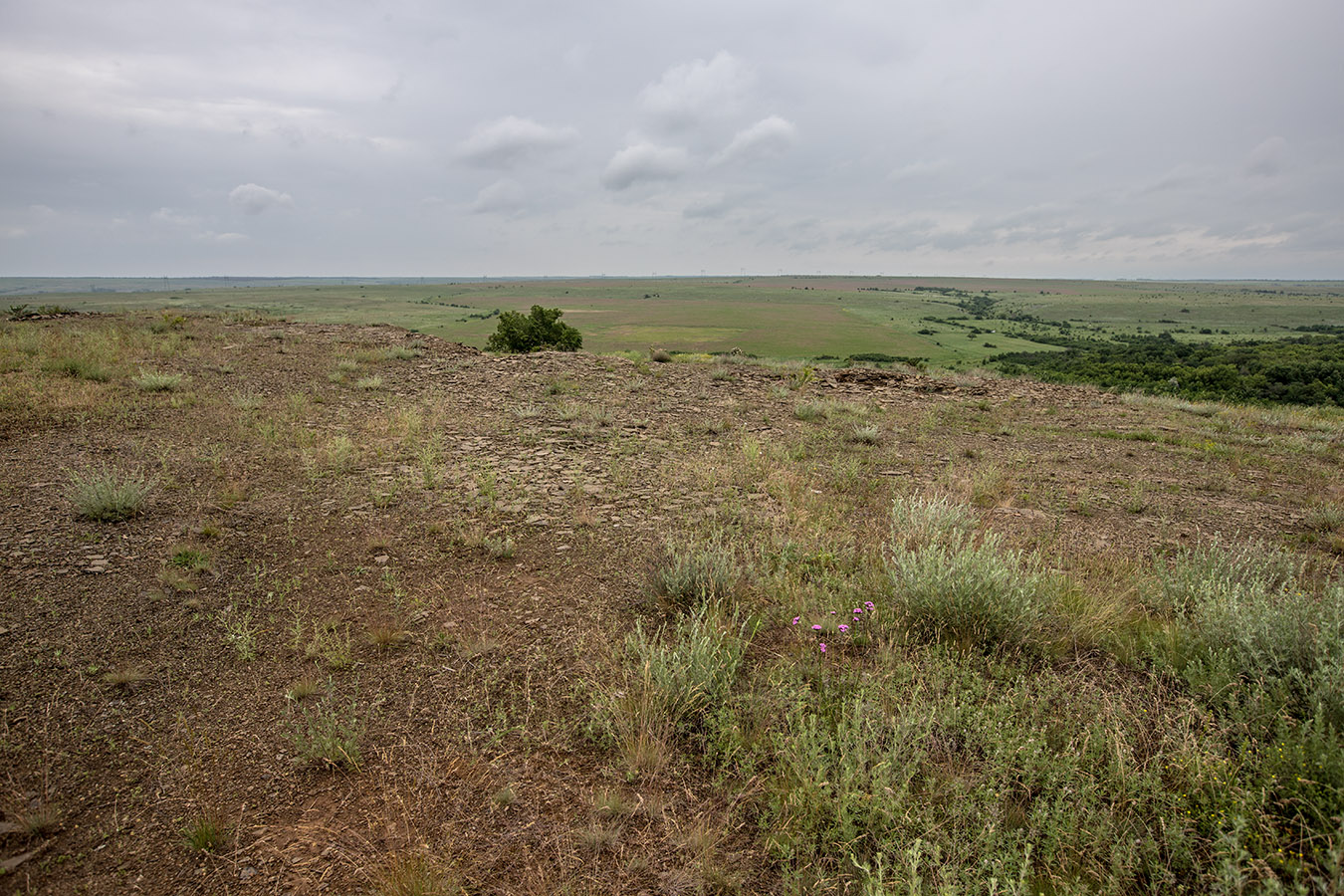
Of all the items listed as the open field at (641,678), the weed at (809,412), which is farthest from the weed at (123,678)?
the weed at (809,412)

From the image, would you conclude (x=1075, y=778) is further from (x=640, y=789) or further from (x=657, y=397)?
(x=657, y=397)

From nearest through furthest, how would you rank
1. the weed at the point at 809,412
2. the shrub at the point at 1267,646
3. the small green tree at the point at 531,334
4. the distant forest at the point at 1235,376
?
the shrub at the point at 1267,646
the weed at the point at 809,412
the small green tree at the point at 531,334
the distant forest at the point at 1235,376

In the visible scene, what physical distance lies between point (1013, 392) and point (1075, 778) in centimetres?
1505

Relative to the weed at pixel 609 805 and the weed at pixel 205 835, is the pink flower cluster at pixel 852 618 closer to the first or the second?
the weed at pixel 609 805

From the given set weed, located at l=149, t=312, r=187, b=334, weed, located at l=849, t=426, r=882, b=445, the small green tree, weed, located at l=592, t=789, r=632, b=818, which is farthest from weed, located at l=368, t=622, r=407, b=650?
weed, located at l=149, t=312, r=187, b=334

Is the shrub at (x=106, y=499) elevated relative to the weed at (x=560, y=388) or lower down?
lower down

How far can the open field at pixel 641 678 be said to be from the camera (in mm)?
2342

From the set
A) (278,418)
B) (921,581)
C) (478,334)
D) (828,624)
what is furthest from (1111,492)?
(478,334)

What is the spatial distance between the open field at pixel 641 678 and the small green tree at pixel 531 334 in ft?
44.9

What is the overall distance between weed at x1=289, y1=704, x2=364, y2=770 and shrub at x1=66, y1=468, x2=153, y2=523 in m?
3.74

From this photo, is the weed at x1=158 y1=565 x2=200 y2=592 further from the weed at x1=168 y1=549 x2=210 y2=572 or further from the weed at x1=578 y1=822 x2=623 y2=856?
the weed at x1=578 y1=822 x2=623 y2=856

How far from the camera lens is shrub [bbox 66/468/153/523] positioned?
5125 millimetres

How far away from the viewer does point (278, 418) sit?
896cm

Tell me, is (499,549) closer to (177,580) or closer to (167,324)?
(177,580)
